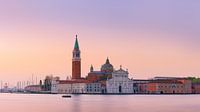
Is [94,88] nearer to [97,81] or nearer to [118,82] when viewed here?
[97,81]

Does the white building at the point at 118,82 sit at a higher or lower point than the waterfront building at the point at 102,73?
lower

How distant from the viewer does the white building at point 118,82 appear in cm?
11150

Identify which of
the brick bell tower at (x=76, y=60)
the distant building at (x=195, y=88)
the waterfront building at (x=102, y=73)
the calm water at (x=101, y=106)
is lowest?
the calm water at (x=101, y=106)

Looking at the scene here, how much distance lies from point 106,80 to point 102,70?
29.7 ft

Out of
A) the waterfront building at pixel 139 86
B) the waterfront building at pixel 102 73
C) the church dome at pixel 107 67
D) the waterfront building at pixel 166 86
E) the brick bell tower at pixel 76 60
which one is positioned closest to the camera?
the waterfront building at pixel 166 86

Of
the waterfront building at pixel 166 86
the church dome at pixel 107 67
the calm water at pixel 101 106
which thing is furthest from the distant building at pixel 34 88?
the calm water at pixel 101 106

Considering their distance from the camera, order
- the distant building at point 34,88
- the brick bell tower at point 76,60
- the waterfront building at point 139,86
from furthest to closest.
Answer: the distant building at point 34,88, the waterfront building at point 139,86, the brick bell tower at point 76,60

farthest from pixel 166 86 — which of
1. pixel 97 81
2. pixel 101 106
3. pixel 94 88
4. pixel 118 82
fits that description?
pixel 101 106

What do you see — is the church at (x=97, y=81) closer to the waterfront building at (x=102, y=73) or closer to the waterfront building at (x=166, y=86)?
the waterfront building at (x=102, y=73)

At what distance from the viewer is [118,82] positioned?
11194cm

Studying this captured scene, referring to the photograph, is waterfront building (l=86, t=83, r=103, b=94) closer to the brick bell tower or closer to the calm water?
the brick bell tower

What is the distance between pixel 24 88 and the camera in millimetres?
→ 176125

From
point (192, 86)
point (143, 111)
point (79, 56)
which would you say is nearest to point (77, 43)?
point (79, 56)

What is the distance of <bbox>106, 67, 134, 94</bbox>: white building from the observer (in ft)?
366
